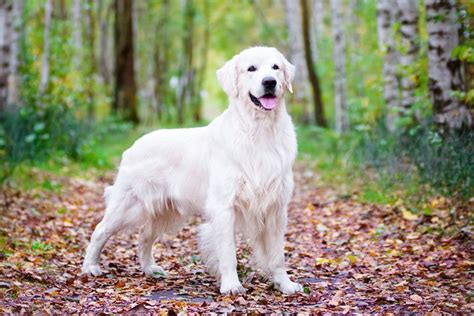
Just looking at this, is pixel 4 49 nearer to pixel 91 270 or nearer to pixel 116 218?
pixel 116 218

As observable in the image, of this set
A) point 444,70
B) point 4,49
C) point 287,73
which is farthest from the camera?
point 4,49

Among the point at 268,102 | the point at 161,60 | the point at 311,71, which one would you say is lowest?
the point at 311,71

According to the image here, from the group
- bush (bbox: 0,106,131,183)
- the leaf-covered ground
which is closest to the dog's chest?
the leaf-covered ground

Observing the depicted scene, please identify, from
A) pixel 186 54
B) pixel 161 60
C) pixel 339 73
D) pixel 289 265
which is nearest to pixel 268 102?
pixel 289 265

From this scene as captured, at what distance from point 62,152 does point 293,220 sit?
188 inches

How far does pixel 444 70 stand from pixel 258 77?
11.0ft

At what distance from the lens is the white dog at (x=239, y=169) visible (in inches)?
169

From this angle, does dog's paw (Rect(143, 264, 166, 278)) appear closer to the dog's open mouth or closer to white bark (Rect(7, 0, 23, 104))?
the dog's open mouth

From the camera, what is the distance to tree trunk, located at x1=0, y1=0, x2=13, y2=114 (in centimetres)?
885

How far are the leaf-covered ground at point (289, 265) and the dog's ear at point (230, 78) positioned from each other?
138 centimetres

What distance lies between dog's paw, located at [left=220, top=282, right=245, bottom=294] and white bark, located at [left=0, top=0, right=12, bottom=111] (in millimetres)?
5861

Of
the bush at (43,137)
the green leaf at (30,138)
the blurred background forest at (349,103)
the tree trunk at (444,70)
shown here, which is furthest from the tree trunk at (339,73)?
the green leaf at (30,138)

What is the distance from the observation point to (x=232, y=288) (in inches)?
167

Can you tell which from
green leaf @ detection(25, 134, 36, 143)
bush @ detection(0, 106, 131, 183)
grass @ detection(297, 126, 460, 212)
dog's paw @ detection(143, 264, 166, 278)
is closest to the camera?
dog's paw @ detection(143, 264, 166, 278)
